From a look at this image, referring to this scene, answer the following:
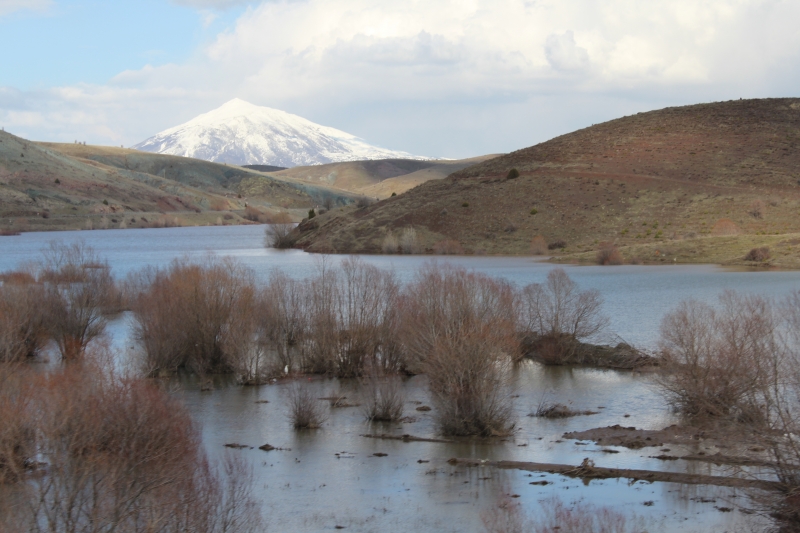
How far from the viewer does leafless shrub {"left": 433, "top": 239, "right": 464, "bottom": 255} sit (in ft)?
232

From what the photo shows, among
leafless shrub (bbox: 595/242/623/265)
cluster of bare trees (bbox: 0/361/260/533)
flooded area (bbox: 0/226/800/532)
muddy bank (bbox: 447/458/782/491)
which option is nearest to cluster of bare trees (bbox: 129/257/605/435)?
flooded area (bbox: 0/226/800/532)

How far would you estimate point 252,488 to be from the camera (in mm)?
15641

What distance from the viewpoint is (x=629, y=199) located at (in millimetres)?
75438

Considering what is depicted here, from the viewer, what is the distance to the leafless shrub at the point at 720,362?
15.9m

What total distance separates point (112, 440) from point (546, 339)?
63.2 feet

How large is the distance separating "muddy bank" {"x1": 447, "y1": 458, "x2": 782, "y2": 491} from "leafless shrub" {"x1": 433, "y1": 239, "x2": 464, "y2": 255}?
53.4 metres

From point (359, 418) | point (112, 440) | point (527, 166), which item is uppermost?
point (527, 166)

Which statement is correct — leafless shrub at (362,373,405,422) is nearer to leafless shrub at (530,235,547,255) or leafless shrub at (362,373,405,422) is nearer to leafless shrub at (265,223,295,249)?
leafless shrub at (530,235,547,255)

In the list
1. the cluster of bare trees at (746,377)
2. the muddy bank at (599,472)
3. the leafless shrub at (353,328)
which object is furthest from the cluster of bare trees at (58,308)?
the cluster of bare trees at (746,377)

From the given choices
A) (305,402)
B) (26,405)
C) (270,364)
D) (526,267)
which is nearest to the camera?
(26,405)

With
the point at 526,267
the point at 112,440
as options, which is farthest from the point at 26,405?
the point at 526,267

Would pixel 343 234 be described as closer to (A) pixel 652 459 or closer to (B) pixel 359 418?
(B) pixel 359 418

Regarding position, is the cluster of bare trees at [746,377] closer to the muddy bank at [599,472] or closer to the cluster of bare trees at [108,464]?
the muddy bank at [599,472]

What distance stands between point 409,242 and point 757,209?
95.4 feet
